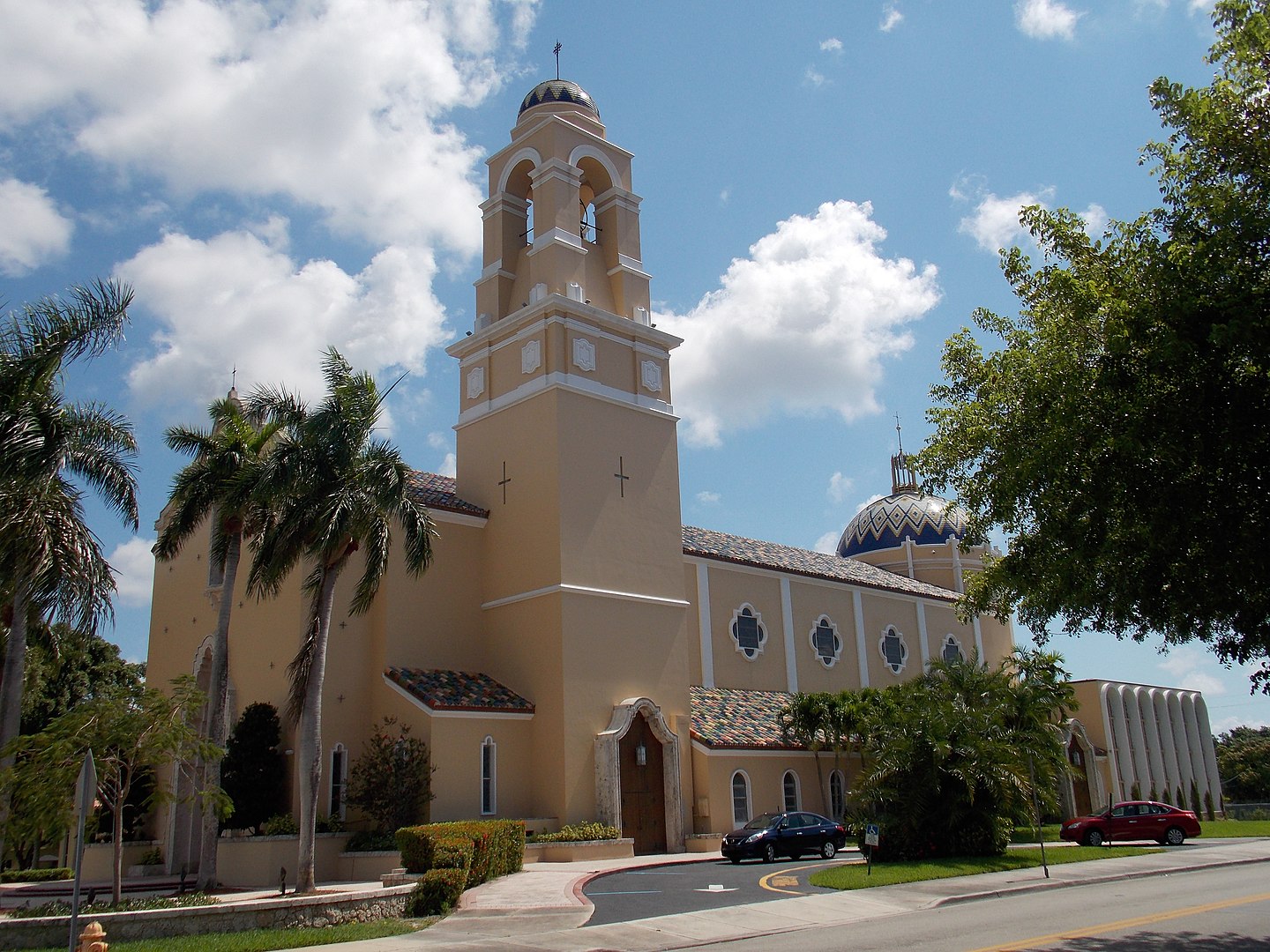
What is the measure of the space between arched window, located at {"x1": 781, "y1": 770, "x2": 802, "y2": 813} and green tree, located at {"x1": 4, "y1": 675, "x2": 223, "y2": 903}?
17013 millimetres

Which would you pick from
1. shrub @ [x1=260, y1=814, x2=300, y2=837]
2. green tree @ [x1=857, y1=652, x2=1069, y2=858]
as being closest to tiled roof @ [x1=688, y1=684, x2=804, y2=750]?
green tree @ [x1=857, y1=652, x2=1069, y2=858]

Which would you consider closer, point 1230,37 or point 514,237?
point 1230,37

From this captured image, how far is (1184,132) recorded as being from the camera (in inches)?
485

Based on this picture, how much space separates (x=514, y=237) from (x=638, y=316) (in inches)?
187

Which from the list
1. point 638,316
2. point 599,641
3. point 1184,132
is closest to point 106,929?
point 599,641

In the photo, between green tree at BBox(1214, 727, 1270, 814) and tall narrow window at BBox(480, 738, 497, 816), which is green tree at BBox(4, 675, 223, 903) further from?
green tree at BBox(1214, 727, 1270, 814)

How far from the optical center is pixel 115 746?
17.2m

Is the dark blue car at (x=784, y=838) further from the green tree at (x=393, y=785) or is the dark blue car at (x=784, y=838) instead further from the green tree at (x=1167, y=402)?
the green tree at (x=1167, y=402)

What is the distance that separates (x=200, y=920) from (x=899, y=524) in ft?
140

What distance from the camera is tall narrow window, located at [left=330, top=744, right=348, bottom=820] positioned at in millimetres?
24641

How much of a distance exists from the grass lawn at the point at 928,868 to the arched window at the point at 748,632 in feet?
37.3

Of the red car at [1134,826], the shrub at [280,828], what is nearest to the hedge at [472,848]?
the shrub at [280,828]

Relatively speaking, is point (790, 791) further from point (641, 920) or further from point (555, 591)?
point (641, 920)

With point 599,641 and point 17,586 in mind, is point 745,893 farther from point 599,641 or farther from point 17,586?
point 17,586
